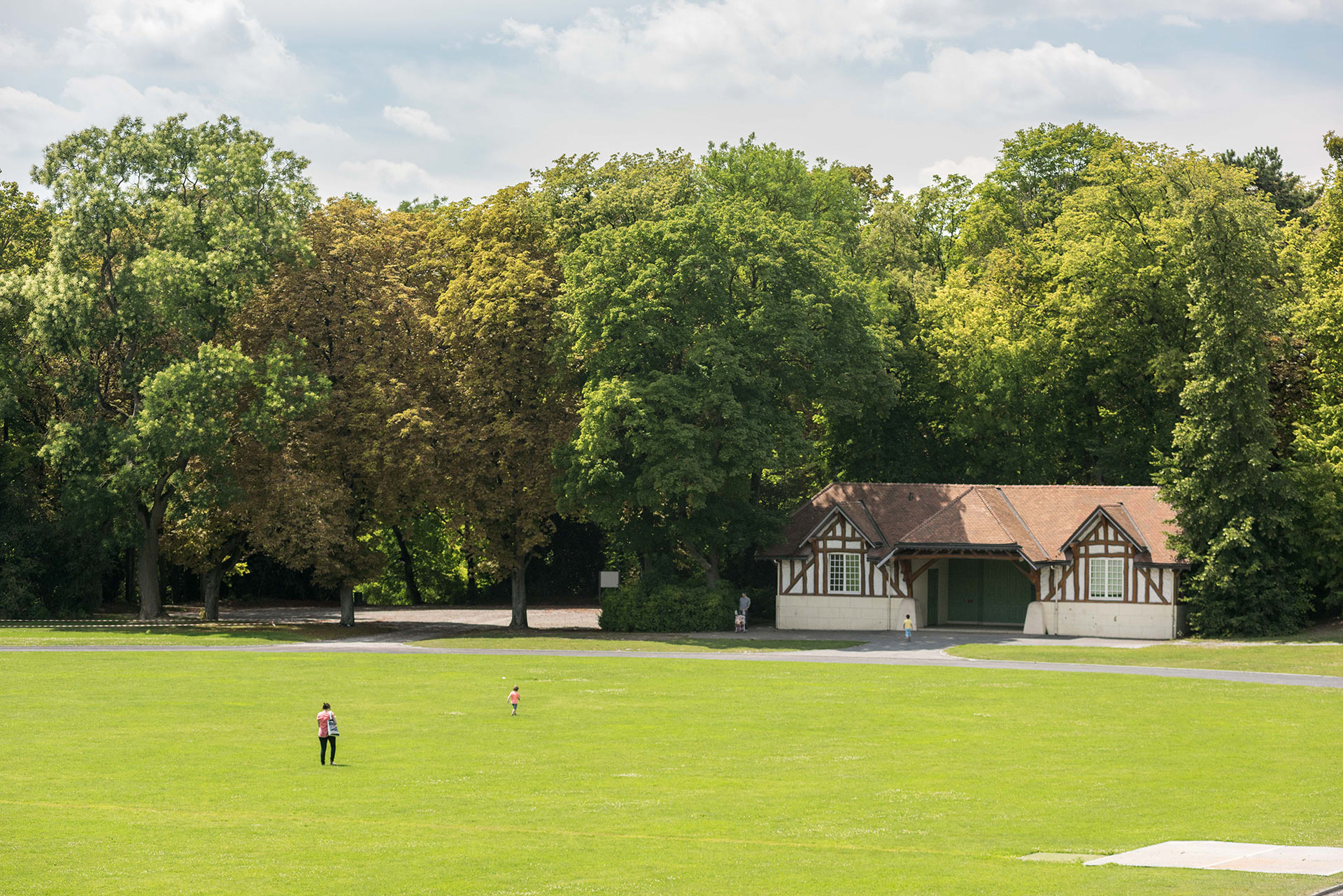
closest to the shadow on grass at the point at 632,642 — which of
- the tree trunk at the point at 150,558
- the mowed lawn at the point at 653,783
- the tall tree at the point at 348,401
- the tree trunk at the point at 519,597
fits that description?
the tree trunk at the point at 519,597

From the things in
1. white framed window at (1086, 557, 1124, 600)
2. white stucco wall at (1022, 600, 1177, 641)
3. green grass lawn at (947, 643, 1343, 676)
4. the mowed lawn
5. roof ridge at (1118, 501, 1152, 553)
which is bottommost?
the mowed lawn

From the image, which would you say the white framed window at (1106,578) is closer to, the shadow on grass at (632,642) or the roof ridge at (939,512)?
the roof ridge at (939,512)

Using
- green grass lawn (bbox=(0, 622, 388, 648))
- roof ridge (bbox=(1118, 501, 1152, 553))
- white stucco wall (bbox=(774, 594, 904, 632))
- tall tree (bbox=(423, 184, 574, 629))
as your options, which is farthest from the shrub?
roof ridge (bbox=(1118, 501, 1152, 553))

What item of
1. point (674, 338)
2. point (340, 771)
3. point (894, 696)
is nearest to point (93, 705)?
point (340, 771)

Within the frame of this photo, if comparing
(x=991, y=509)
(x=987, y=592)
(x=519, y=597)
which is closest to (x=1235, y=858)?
(x=991, y=509)

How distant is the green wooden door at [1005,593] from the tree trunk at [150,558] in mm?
40074

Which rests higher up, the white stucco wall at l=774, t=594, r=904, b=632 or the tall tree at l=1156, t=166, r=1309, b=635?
the tall tree at l=1156, t=166, r=1309, b=635

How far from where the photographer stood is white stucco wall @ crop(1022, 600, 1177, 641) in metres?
58.7

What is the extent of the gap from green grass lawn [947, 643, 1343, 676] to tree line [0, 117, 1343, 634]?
14.6 ft

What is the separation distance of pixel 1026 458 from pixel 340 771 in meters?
51.0

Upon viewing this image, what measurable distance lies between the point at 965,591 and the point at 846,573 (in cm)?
648

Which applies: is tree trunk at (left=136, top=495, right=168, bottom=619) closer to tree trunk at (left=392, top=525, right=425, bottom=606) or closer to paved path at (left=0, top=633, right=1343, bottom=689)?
paved path at (left=0, top=633, right=1343, bottom=689)

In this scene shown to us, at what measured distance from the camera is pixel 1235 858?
62.1 ft

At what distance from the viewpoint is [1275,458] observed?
188ft
